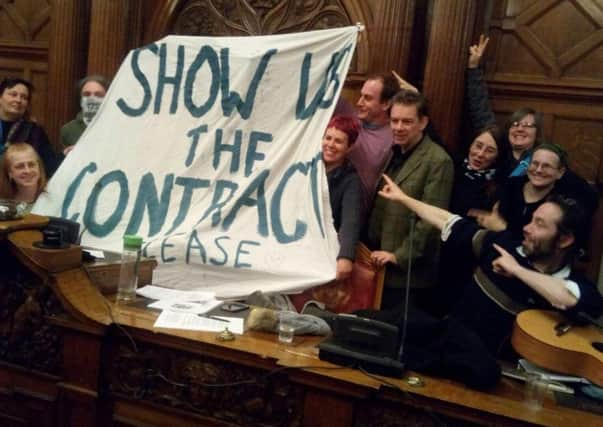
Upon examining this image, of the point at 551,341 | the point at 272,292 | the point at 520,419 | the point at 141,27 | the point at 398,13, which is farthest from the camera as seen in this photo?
the point at 141,27

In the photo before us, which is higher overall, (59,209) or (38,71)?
(38,71)

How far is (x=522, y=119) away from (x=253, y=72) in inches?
48.7

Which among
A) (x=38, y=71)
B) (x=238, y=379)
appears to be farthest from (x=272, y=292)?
(x=38, y=71)

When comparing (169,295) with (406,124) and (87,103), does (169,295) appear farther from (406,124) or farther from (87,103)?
(87,103)

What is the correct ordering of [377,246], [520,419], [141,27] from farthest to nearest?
[141,27] → [377,246] → [520,419]

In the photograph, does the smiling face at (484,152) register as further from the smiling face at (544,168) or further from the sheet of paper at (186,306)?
the sheet of paper at (186,306)

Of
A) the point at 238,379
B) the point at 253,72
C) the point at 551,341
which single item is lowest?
the point at 238,379

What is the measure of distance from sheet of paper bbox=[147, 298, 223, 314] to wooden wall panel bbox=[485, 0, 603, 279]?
2.00 metres

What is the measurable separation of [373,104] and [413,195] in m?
0.53

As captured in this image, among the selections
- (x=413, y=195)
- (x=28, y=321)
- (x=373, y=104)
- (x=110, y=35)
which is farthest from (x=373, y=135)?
(x=110, y=35)

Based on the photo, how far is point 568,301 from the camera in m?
1.99

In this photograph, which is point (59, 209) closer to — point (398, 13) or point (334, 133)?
point (334, 133)

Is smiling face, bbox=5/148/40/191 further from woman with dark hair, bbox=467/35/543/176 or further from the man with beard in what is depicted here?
woman with dark hair, bbox=467/35/543/176

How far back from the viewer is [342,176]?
255 cm
